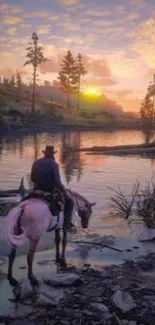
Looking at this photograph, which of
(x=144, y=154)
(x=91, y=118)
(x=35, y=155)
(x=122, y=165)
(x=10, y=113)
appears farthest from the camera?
(x=91, y=118)

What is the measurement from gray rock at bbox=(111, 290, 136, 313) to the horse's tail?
81.0 inches

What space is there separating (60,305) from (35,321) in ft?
1.94

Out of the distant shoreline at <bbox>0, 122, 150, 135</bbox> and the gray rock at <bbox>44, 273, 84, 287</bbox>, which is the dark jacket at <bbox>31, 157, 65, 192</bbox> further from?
the distant shoreline at <bbox>0, 122, 150, 135</bbox>

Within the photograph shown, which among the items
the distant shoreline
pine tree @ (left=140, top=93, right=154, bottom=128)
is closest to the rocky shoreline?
the distant shoreline

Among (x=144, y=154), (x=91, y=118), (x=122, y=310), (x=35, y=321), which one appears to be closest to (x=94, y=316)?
(x=122, y=310)

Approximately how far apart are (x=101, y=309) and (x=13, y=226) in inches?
87.7

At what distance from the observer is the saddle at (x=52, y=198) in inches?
316

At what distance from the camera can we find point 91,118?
8906 cm

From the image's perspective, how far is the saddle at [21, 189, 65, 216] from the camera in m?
8.02

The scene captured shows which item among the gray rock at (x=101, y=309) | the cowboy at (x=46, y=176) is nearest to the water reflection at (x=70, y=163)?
the cowboy at (x=46, y=176)

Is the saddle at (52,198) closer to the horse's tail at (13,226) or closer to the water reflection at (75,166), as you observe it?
the horse's tail at (13,226)

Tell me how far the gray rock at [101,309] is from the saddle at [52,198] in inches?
82.2

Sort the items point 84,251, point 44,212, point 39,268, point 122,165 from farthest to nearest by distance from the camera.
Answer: point 122,165, point 84,251, point 39,268, point 44,212

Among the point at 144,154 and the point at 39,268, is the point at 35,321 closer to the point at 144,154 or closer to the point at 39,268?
the point at 39,268
